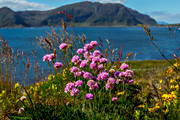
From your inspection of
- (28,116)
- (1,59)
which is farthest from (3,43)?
(28,116)

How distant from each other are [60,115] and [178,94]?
249 cm

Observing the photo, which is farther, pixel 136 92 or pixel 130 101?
pixel 136 92

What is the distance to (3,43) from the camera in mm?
5312

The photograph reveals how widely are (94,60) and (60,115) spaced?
1271mm

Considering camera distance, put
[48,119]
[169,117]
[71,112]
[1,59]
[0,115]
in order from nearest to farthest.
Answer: [169,117] < [48,119] < [71,112] < [0,115] < [1,59]

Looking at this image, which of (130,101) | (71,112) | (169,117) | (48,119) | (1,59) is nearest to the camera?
(169,117)

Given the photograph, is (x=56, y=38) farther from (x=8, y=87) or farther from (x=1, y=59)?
(x=8, y=87)

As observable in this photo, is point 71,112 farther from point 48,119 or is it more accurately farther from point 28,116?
point 28,116

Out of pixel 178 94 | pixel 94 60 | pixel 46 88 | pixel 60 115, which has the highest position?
pixel 94 60

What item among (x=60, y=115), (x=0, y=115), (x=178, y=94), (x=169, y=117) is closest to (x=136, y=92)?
(x=178, y=94)

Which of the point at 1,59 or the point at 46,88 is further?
the point at 46,88

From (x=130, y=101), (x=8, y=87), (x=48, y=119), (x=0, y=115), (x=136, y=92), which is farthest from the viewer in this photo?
(x=8, y=87)

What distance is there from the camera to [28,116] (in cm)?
348

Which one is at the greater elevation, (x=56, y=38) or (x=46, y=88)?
(x=56, y=38)
